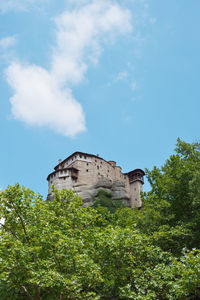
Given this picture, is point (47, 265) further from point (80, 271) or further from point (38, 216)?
point (38, 216)

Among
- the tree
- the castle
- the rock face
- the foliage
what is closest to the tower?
the castle

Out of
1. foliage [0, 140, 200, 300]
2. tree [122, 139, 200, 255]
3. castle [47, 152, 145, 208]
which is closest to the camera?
foliage [0, 140, 200, 300]

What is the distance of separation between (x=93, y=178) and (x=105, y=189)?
5153mm

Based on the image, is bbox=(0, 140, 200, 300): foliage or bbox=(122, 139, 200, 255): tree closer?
bbox=(0, 140, 200, 300): foliage

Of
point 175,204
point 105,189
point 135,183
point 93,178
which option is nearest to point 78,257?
point 175,204

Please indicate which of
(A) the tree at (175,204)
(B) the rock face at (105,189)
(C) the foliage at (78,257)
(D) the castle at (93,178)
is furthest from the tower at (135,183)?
(C) the foliage at (78,257)

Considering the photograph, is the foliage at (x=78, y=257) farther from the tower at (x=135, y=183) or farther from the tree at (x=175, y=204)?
the tower at (x=135, y=183)

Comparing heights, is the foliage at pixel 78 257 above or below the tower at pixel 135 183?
below

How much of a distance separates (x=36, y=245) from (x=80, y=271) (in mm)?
2636

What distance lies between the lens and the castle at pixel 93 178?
78625 mm

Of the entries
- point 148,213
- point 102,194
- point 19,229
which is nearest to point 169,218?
point 148,213

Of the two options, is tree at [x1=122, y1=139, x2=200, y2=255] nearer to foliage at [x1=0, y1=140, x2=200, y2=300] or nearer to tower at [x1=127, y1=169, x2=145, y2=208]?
foliage at [x1=0, y1=140, x2=200, y2=300]

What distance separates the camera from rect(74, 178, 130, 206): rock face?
76.6 m

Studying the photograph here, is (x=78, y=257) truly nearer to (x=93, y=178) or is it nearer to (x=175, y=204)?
(x=175, y=204)
